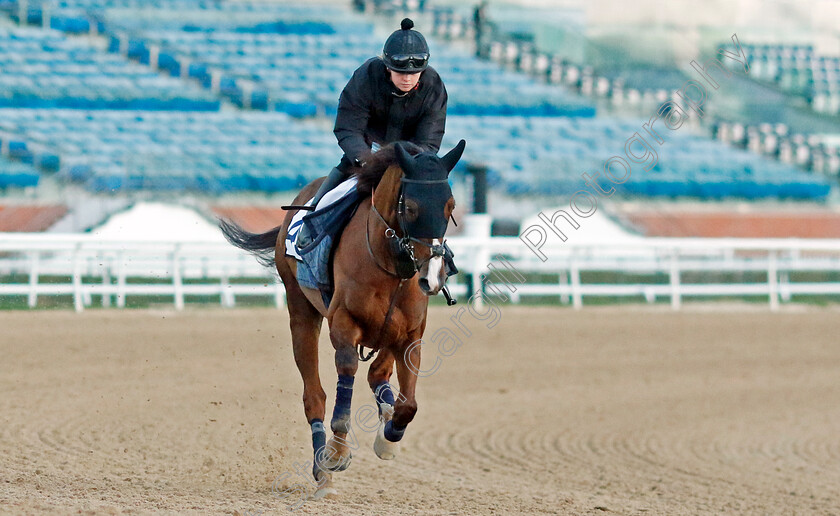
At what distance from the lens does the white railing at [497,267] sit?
14.8 metres

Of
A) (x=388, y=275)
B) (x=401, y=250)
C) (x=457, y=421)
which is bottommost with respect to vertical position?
(x=457, y=421)

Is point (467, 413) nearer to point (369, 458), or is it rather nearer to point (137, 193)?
point (369, 458)

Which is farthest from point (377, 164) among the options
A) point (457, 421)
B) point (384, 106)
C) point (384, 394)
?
point (457, 421)

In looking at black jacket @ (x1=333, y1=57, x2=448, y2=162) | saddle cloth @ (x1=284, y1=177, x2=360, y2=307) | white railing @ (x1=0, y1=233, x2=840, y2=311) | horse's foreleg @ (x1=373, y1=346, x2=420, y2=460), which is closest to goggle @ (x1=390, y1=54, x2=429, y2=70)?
black jacket @ (x1=333, y1=57, x2=448, y2=162)

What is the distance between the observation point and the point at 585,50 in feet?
94.9

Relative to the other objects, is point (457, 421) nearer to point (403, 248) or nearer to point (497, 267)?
point (403, 248)

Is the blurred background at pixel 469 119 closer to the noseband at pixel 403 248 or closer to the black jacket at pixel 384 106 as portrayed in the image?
the black jacket at pixel 384 106

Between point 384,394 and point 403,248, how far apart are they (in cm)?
132

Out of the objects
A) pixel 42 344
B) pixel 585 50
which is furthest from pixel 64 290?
pixel 585 50

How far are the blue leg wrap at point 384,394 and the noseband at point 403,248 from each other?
1.04m

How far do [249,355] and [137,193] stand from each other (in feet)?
16.7

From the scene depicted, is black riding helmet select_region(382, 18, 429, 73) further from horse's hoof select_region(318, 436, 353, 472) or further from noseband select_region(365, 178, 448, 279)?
horse's hoof select_region(318, 436, 353, 472)

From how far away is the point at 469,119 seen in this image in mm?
26875

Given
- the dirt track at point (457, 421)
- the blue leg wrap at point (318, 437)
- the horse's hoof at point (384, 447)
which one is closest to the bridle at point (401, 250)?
the horse's hoof at point (384, 447)
